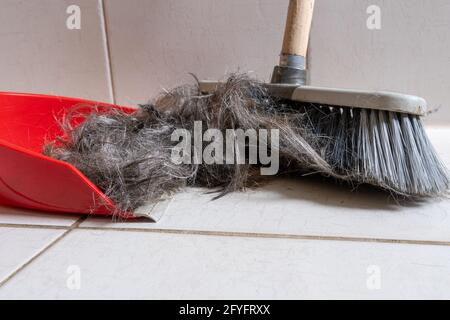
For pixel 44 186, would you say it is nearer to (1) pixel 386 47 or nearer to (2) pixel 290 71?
(2) pixel 290 71

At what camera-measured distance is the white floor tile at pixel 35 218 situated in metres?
0.38

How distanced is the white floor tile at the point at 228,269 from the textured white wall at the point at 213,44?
0.40m

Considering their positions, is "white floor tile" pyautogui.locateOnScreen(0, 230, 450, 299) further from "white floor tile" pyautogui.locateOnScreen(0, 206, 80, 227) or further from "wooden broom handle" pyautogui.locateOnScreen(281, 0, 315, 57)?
"wooden broom handle" pyautogui.locateOnScreen(281, 0, 315, 57)

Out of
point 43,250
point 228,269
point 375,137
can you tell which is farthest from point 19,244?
point 375,137

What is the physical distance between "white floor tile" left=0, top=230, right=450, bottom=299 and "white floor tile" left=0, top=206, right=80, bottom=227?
0.04 meters

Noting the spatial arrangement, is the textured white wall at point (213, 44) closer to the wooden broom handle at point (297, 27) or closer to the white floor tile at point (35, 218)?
the wooden broom handle at point (297, 27)

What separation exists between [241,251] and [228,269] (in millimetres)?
30

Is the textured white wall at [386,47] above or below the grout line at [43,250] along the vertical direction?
above

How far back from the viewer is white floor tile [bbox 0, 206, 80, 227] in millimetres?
381

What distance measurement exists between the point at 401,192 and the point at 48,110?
0.47 metres

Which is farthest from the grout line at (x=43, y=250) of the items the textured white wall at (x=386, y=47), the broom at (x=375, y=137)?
the textured white wall at (x=386, y=47)

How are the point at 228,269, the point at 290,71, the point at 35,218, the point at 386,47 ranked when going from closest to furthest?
1. the point at 228,269
2. the point at 35,218
3. the point at 290,71
4. the point at 386,47

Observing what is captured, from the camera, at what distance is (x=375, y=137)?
43cm
